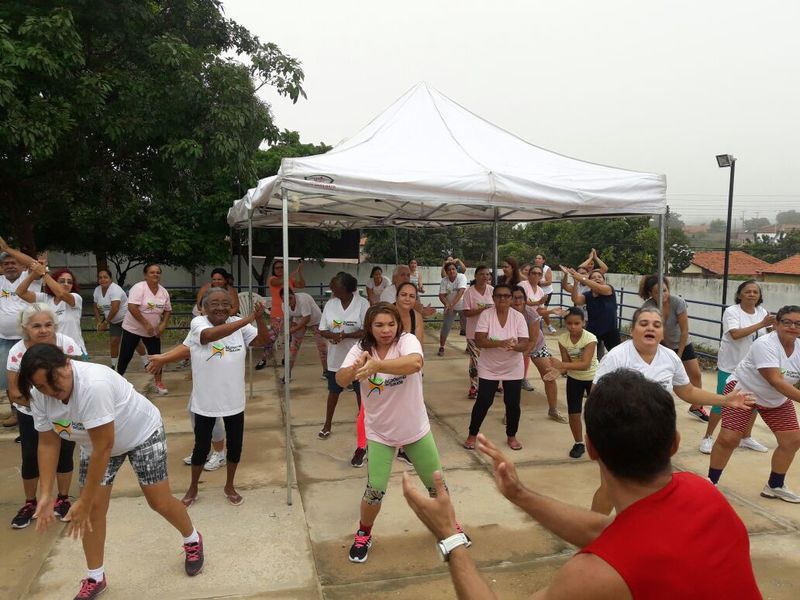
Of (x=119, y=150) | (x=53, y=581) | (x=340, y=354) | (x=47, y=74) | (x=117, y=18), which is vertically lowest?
(x=53, y=581)

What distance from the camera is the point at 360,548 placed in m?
3.34

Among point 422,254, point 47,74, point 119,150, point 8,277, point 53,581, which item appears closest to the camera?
point 53,581

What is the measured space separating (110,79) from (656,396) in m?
7.81

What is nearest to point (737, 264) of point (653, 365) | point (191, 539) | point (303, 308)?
point (303, 308)

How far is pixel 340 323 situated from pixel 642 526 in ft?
13.4

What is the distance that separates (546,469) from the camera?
4754mm

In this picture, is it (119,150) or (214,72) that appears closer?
(214,72)

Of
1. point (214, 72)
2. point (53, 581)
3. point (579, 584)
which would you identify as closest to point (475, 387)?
point (53, 581)

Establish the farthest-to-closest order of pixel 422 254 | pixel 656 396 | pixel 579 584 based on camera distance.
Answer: pixel 422 254 → pixel 656 396 → pixel 579 584

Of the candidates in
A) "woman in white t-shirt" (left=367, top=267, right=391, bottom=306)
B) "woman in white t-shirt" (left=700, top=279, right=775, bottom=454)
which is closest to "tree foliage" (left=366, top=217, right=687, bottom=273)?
"woman in white t-shirt" (left=367, top=267, right=391, bottom=306)

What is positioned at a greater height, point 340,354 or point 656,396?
point 656,396

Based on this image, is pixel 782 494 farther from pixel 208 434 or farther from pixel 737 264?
pixel 737 264

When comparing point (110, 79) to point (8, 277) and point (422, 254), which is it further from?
point (422, 254)

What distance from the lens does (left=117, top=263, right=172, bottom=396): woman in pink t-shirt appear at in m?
6.62
